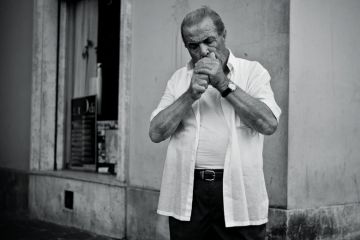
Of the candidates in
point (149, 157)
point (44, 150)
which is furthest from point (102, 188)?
point (44, 150)

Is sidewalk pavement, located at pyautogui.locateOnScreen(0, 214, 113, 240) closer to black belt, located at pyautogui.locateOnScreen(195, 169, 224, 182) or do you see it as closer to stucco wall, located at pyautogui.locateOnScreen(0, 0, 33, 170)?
stucco wall, located at pyautogui.locateOnScreen(0, 0, 33, 170)

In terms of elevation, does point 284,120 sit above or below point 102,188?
above

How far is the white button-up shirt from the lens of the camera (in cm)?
218

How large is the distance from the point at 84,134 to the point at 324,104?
3902mm

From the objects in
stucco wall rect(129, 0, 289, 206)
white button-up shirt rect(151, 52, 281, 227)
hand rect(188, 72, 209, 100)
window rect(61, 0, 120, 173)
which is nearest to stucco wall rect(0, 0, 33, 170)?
window rect(61, 0, 120, 173)

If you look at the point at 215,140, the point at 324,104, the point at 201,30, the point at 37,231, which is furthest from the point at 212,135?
the point at 37,231

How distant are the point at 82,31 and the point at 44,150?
1.93m

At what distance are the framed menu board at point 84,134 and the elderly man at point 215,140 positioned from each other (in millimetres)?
4454

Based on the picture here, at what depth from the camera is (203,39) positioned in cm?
225

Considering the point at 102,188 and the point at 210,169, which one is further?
the point at 102,188

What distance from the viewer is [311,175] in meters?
3.97

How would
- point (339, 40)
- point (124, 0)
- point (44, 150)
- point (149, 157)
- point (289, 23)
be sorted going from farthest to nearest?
point (44, 150) → point (124, 0) → point (149, 157) → point (339, 40) → point (289, 23)

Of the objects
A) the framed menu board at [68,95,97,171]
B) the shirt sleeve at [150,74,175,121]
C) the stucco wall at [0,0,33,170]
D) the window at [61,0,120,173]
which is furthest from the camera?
the stucco wall at [0,0,33,170]

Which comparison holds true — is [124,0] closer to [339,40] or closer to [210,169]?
[339,40]
